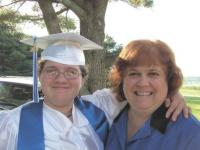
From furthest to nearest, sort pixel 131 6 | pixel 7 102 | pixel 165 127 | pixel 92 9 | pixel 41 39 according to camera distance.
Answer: pixel 131 6 < pixel 92 9 < pixel 7 102 < pixel 41 39 < pixel 165 127

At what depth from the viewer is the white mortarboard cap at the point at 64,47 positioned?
10.9 ft

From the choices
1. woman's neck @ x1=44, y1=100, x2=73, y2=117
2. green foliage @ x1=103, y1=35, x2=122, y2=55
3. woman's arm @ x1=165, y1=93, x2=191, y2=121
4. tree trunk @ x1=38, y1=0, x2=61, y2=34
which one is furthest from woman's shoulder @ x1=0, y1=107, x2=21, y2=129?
green foliage @ x1=103, y1=35, x2=122, y2=55

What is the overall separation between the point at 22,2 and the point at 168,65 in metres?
6.03

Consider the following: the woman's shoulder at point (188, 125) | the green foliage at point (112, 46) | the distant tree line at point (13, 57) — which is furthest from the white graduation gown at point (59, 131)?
the distant tree line at point (13, 57)

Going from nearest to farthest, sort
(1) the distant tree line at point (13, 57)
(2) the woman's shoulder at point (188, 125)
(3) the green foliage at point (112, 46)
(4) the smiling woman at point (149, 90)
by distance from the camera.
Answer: (2) the woman's shoulder at point (188, 125) < (4) the smiling woman at point (149, 90) < (3) the green foliage at point (112, 46) < (1) the distant tree line at point (13, 57)

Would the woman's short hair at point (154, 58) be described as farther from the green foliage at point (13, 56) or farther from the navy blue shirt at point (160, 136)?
the green foliage at point (13, 56)

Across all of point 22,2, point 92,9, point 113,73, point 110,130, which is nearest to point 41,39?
point 113,73

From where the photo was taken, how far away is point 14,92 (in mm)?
6977

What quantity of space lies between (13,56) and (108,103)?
673 inches

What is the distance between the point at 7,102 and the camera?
6848 mm

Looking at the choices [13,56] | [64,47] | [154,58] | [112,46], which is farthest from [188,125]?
[13,56]

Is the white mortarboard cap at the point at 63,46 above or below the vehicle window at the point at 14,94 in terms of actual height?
above

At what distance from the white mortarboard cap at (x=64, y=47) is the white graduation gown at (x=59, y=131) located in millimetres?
342

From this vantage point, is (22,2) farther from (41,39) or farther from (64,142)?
(64,142)
